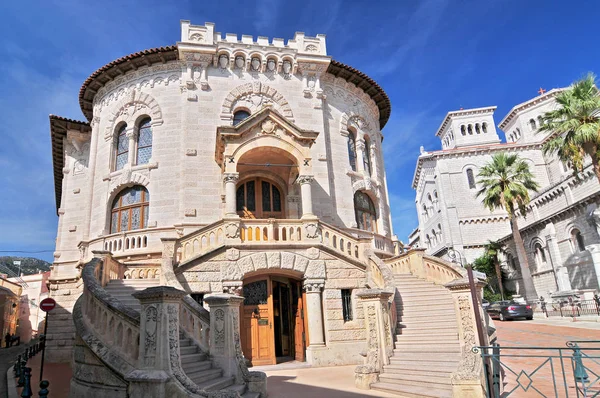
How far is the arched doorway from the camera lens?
753 inches

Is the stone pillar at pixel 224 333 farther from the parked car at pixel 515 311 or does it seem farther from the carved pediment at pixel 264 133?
the parked car at pixel 515 311

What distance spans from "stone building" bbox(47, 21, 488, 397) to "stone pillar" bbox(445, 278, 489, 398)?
2.1 inches

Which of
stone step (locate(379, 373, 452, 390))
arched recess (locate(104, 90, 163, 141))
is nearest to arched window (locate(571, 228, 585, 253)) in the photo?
stone step (locate(379, 373, 452, 390))

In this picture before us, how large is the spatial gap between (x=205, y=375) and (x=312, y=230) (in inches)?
284

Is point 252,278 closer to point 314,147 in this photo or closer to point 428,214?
point 314,147

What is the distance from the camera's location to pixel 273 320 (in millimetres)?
14891

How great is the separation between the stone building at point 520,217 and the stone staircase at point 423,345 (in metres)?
13.5

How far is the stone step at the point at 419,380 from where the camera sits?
29.7ft

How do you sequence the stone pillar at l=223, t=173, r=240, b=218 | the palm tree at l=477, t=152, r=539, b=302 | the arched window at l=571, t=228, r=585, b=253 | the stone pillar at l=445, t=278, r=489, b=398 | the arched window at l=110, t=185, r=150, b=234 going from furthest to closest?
the arched window at l=571, t=228, r=585, b=253 → the palm tree at l=477, t=152, r=539, b=302 → the arched window at l=110, t=185, r=150, b=234 → the stone pillar at l=223, t=173, r=240, b=218 → the stone pillar at l=445, t=278, r=489, b=398

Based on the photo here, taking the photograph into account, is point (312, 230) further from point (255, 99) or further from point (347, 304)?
point (255, 99)

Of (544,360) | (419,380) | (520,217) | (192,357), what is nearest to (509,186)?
(520,217)

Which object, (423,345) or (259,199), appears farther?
(259,199)

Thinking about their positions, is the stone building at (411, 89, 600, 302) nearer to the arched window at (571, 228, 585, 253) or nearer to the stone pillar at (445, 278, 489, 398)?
the arched window at (571, 228, 585, 253)

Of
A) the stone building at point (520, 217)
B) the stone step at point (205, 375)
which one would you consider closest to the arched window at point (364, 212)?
the stone building at point (520, 217)
